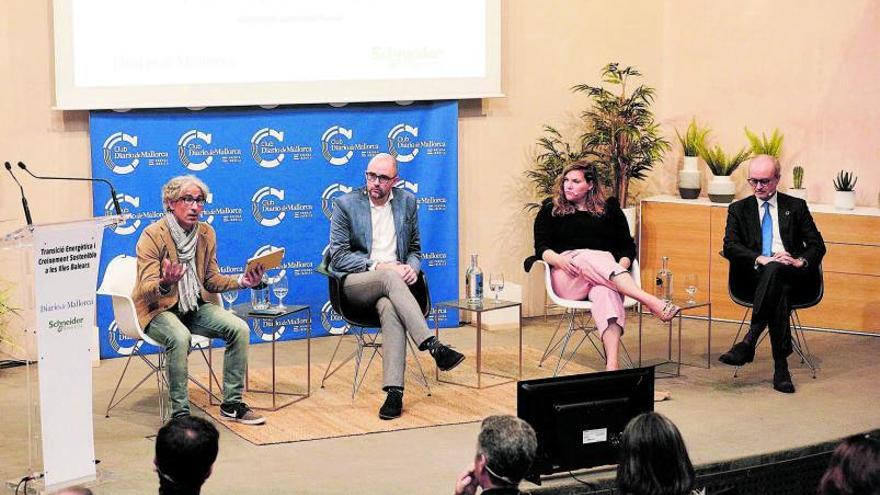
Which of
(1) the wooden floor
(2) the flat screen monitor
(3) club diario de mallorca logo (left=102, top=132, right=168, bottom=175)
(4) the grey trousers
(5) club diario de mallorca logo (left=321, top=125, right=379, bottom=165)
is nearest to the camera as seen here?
(2) the flat screen monitor

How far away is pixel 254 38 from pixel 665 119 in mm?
3015

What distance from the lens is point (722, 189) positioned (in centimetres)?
869

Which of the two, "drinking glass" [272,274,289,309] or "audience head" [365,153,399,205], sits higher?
"audience head" [365,153,399,205]

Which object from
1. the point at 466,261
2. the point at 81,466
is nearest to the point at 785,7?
the point at 466,261

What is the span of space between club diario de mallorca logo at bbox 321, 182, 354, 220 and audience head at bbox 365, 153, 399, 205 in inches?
51.6

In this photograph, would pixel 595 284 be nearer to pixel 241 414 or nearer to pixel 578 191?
pixel 578 191

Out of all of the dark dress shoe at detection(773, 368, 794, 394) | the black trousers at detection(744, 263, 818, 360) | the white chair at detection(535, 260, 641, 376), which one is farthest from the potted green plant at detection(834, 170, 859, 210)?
the dark dress shoe at detection(773, 368, 794, 394)

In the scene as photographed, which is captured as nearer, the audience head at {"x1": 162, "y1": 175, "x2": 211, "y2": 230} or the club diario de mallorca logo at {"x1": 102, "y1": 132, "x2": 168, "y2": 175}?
the audience head at {"x1": 162, "y1": 175, "x2": 211, "y2": 230}

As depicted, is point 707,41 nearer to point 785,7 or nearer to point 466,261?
point 785,7

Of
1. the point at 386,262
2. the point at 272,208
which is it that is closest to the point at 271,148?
the point at 272,208

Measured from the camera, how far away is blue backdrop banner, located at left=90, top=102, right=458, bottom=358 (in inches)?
301

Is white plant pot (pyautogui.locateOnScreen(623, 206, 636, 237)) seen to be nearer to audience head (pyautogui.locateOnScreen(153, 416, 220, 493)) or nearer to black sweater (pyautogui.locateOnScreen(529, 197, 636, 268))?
black sweater (pyautogui.locateOnScreen(529, 197, 636, 268))

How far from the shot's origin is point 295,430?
6.21 metres

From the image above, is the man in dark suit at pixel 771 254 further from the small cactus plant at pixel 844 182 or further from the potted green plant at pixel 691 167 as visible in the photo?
the potted green plant at pixel 691 167
